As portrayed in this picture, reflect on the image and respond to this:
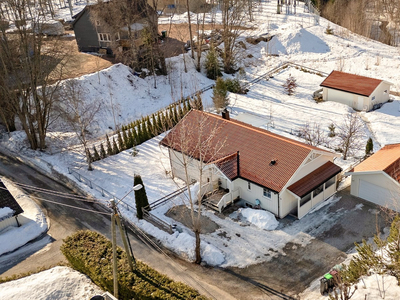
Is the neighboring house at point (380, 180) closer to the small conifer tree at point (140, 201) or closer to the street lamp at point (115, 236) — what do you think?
the small conifer tree at point (140, 201)

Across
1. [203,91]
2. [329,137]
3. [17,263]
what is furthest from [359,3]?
[17,263]

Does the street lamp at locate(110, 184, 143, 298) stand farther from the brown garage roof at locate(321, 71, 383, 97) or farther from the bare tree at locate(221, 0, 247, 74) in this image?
the bare tree at locate(221, 0, 247, 74)

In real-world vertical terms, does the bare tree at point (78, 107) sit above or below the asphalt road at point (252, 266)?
above

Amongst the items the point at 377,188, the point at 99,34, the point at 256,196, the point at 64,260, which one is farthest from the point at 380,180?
the point at 99,34

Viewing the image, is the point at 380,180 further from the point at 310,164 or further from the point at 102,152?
the point at 102,152

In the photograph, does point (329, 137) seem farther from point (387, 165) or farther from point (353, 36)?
point (353, 36)

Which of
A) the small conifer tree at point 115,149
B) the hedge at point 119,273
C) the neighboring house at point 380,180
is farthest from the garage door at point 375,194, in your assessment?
the small conifer tree at point 115,149
